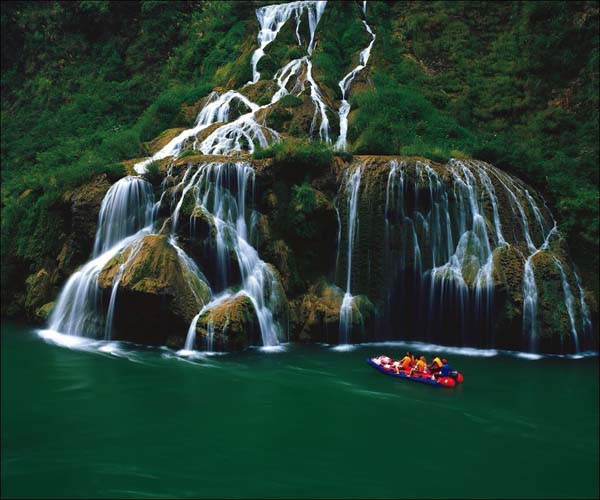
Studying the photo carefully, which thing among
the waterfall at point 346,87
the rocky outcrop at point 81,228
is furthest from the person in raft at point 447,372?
the rocky outcrop at point 81,228

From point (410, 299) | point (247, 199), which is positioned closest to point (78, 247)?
point (247, 199)

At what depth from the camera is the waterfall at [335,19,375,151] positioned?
702 inches

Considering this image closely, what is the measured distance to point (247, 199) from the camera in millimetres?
14086

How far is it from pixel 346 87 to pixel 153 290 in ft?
39.9

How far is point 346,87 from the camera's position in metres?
20.4

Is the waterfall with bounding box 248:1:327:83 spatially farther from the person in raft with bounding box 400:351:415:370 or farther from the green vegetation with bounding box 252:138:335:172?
the person in raft with bounding box 400:351:415:370

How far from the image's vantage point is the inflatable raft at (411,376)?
10.1 metres

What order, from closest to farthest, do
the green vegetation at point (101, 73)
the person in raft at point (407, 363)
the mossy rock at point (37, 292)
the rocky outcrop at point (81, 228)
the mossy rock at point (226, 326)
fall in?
the person in raft at point (407, 363) → the mossy rock at point (226, 326) → the rocky outcrop at point (81, 228) → the mossy rock at point (37, 292) → the green vegetation at point (101, 73)

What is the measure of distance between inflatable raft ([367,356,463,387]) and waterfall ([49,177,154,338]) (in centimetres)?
625

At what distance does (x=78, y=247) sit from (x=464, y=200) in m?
10.1

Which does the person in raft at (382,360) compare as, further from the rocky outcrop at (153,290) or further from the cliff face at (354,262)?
the rocky outcrop at (153,290)

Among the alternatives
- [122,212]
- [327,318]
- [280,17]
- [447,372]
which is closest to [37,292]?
[122,212]

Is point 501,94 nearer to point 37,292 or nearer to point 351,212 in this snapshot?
point 351,212

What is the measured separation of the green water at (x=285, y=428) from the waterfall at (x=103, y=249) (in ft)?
4.06
